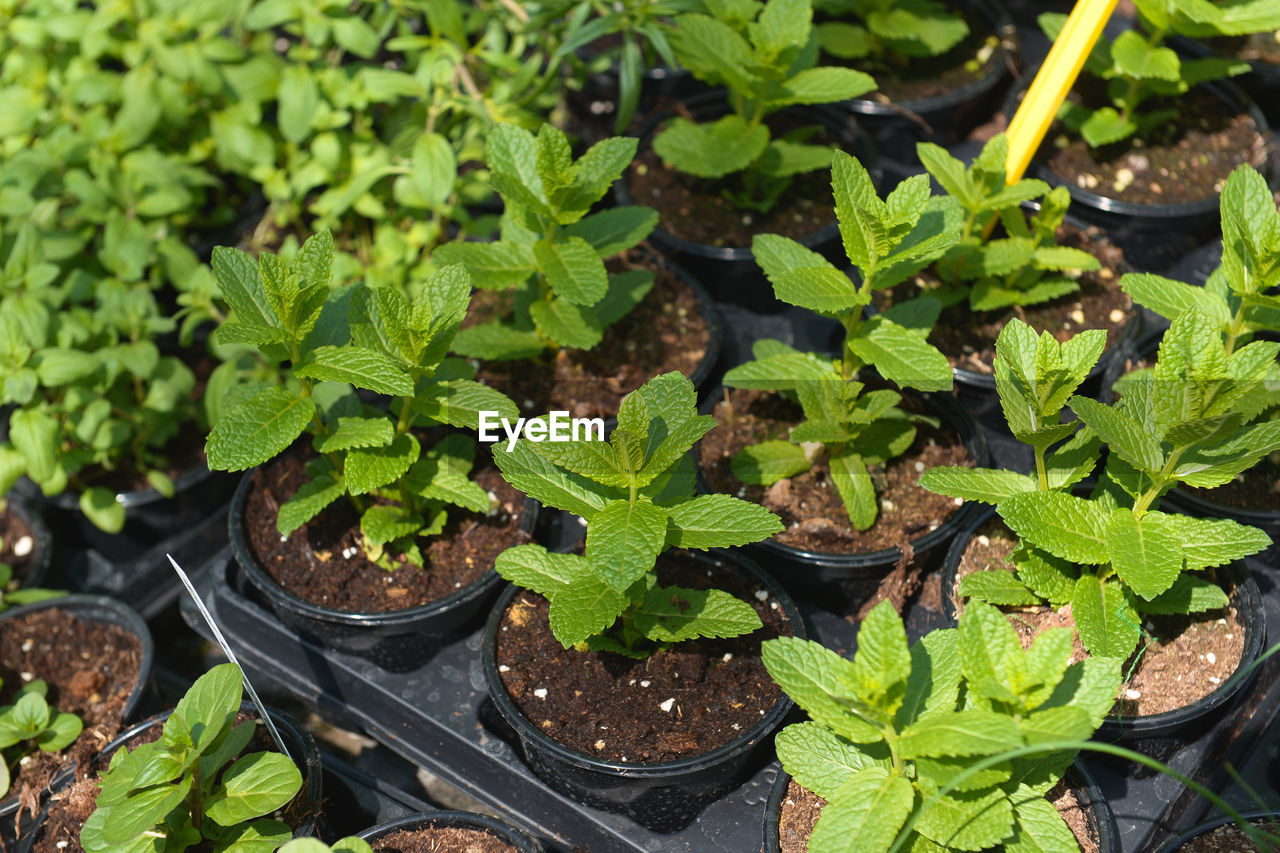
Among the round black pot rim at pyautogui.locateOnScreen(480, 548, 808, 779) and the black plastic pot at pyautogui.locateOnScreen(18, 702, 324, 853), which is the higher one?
the round black pot rim at pyautogui.locateOnScreen(480, 548, 808, 779)

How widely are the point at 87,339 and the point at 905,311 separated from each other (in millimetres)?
1804

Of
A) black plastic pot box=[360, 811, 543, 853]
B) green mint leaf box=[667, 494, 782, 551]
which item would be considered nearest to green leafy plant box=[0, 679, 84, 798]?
black plastic pot box=[360, 811, 543, 853]

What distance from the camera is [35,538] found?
262 centimetres

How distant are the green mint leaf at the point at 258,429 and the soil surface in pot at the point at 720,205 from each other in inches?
44.1

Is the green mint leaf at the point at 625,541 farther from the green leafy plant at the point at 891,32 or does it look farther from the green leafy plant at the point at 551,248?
the green leafy plant at the point at 891,32

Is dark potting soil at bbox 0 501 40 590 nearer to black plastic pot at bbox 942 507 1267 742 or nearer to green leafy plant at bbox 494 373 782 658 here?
green leafy plant at bbox 494 373 782 658

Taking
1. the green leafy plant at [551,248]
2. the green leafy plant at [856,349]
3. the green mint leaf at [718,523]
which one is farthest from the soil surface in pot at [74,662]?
the green leafy plant at [856,349]

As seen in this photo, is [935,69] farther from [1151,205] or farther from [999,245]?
[999,245]

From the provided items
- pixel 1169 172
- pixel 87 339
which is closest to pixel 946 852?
pixel 1169 172

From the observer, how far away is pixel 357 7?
10.5ft

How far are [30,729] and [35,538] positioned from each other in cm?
71

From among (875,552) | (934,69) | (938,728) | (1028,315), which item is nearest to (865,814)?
(938,728)

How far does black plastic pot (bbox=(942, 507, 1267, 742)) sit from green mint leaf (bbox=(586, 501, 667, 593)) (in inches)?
23.1

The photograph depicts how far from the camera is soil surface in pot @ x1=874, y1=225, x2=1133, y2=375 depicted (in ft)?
7.75
